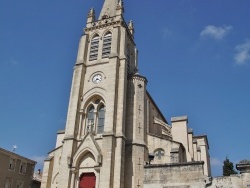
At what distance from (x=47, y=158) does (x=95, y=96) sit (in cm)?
913

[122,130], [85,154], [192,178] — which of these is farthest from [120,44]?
[192,178]

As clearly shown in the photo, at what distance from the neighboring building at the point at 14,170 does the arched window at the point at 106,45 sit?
15498 millimetres

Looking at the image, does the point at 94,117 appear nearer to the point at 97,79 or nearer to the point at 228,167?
the point at 97,79

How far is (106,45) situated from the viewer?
1411 inches

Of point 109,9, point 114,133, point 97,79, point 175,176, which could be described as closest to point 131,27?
point 109,9

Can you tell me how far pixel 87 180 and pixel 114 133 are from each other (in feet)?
16.5

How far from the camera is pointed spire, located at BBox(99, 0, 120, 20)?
131ft

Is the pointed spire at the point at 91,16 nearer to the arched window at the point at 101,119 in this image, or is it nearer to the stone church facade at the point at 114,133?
the stone church facade at the point at 114,133

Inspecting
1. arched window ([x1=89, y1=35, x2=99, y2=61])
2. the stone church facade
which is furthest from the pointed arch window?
arched window ([x1=89, y1=35, x2=99, y2=61])

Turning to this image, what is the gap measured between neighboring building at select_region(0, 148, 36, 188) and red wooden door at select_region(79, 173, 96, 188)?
9663 mm

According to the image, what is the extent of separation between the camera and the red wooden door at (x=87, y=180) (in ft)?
91.7

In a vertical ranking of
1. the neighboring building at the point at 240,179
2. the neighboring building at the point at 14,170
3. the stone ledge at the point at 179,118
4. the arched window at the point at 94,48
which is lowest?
the neighboring building at the point at 240,179

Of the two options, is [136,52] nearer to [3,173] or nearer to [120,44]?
[120,44]

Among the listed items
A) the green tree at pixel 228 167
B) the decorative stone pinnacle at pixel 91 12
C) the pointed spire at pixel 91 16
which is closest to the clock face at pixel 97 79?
the pointed spire at pixel 91 16
